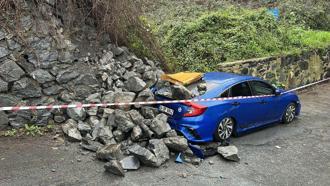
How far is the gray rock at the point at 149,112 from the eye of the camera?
28.9 ft

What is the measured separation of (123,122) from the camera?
8.40 m

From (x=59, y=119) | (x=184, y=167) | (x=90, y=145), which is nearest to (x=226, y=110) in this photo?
(x=184, y=167)

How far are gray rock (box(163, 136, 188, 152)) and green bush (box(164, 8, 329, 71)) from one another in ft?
17.6

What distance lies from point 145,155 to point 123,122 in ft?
3.85

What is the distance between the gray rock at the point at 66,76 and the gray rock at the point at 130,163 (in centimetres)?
284

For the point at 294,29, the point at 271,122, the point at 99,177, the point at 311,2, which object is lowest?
the point at 99,177

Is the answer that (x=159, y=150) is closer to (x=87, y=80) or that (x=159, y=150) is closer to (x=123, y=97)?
(x=123, y=97)

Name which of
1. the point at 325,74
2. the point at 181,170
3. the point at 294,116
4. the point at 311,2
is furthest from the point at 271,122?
the point at 311,2

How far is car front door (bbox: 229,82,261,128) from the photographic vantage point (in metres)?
9.42

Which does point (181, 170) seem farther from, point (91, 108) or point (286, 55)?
point (286, 55)

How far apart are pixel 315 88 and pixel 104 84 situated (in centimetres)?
1001

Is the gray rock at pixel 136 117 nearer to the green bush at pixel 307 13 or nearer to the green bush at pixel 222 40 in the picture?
the green bush at pixel 222 40

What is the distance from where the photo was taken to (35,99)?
9.03 metres

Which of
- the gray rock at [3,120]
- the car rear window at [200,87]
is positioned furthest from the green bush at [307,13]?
the gray rock at [3,120]
